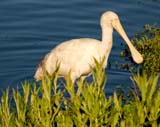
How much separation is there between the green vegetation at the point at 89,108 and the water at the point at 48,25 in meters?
5.73

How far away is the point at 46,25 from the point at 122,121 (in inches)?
370

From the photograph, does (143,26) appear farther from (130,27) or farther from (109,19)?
(109,19)

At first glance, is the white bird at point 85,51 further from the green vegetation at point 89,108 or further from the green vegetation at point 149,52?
the green vegetation at point 89,108

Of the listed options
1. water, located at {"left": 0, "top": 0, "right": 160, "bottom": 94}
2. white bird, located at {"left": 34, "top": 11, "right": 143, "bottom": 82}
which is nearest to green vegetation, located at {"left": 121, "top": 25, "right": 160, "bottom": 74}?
water, located at {"left": 0, "top": 0, "right": 160, "bottom": 94}

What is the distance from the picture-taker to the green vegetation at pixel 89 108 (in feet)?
28.2

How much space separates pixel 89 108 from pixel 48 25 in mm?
9355

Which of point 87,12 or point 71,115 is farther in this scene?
point 87,12

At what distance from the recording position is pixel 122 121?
8609mm

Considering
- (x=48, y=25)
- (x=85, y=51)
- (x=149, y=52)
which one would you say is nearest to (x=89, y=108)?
(x=85, y=51)

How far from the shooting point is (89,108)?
8.63 m

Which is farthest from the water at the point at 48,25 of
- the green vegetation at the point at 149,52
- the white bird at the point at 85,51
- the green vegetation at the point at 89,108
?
the green vegetation at the point at 89,108

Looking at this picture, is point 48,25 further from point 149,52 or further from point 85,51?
point 85,51

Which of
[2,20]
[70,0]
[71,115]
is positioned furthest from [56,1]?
[71,115]

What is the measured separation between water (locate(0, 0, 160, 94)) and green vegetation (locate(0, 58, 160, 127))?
5.73 meters
